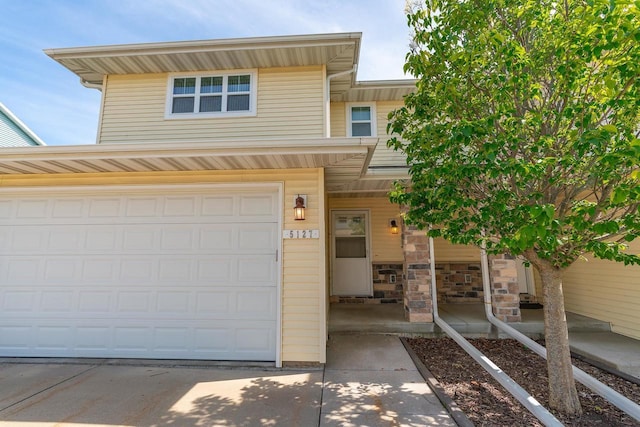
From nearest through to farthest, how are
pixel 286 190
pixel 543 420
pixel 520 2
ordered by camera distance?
1. pixel 543 420
2. pixel 520 2
3. pixel 286 190

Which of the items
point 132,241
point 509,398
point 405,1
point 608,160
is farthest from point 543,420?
point 132,241

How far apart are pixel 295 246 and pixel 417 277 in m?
2.77

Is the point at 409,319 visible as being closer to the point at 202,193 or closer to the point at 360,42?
the point at 202,193

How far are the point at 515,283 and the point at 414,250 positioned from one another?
1.95 meters

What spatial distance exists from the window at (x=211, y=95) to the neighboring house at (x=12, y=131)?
848cm

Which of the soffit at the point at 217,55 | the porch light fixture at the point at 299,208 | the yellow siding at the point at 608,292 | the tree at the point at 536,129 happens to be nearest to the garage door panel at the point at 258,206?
the porch light fixture at the point at 299,208

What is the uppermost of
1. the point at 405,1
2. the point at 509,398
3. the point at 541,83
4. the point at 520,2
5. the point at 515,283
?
the point at 405,1

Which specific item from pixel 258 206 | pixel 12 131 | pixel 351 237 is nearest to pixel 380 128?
pixel 351 237

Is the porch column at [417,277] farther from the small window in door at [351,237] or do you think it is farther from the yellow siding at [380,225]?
the small window in door at [351,237]

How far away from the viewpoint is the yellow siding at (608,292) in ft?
16.6

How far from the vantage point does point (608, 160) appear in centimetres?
213

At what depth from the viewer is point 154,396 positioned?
10.9 feet

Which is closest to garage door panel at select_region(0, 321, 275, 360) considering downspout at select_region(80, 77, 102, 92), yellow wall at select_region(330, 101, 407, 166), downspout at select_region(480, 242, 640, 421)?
downspout at select_region(480, 242, 640, 421)

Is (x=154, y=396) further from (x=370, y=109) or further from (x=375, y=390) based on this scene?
(x=370, y=109)
